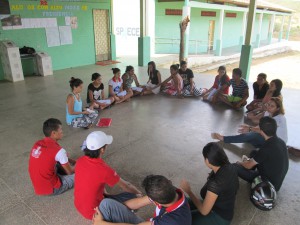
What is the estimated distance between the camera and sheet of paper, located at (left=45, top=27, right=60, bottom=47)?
8953mm

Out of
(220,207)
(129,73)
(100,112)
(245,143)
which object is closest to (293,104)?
(245,143)

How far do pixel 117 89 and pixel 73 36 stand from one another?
201 inches

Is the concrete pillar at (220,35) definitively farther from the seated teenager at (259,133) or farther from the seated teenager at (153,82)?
the seated teenager at (259,133)

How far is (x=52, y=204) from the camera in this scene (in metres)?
2.75

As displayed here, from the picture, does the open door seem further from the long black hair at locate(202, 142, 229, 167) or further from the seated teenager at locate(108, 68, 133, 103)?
the long black hair at locate(202, 142, 229, 167)

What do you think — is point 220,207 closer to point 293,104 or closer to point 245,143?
point 245,143

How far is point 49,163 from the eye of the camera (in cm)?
250

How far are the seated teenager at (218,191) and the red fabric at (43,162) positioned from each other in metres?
1.44

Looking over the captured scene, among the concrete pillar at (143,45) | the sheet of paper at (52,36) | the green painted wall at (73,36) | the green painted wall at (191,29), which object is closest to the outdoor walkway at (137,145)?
the green painted wall at (73,36)

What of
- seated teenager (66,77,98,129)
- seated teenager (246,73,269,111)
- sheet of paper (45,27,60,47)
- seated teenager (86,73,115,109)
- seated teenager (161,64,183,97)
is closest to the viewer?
seated teenager (66,77,98,129)

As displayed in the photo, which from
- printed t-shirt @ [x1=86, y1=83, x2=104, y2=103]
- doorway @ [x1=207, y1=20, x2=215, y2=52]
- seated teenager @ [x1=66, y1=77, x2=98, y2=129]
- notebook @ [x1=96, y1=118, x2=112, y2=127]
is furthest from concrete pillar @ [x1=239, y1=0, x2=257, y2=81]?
doorway @ [x1=207, y1=20, x2=215, y2=52]

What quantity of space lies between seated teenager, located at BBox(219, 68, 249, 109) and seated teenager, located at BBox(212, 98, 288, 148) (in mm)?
1486

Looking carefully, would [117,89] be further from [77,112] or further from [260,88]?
[260,88]

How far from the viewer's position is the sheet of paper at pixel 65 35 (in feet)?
30.6
